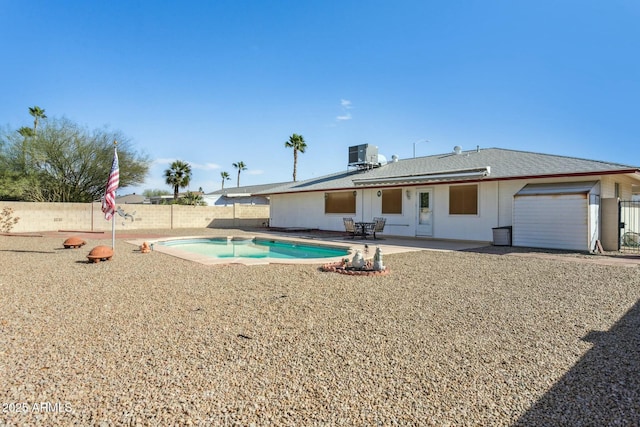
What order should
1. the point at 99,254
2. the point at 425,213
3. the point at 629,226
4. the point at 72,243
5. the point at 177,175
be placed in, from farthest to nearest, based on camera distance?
the point at 177,175 < the point at 425,213 < the point at 629,226 < the point at 72,243 < the point at 99,254

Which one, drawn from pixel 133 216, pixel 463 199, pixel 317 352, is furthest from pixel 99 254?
pixel 133 216

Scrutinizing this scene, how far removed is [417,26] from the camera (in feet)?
46.4

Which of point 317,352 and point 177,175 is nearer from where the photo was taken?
point 317,352

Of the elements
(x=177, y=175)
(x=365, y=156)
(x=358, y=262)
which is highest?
(x=177, y=175)

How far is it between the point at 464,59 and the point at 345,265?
39.4ft

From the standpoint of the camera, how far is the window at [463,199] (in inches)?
574

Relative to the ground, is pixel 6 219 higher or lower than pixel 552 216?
lower

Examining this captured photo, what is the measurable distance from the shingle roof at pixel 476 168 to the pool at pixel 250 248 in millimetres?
5664

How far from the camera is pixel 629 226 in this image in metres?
14.7

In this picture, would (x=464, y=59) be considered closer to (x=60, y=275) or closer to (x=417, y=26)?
(x=417, y=26)

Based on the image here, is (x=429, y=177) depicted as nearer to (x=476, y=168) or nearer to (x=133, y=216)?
(x=476, y=168)

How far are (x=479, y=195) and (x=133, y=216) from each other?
20541 millimetres

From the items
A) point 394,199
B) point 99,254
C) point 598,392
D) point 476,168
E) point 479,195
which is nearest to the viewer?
point 598,392

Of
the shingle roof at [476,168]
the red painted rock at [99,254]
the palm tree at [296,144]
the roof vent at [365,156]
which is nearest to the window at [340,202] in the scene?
the shingle roof at [476,168]
